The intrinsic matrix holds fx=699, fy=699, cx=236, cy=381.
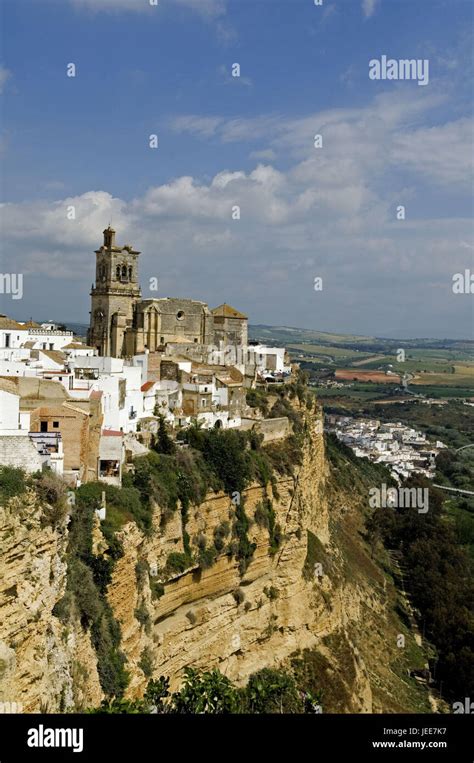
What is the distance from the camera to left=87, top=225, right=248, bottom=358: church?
38062 millimetres

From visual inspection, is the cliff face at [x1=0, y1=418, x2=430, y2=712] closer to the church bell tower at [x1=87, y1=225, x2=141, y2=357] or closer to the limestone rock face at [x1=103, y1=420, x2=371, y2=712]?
the limestone rock face at [x1=103, y1=420, x2=371, y2=712]

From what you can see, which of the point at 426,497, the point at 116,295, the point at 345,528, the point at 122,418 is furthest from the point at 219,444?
the point at 426,497

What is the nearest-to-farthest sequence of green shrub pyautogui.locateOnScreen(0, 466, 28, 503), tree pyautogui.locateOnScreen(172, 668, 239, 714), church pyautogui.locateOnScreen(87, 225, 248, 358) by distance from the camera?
green shrub pyautogui.locateOnScreen(0, 466, 28, 503) < tree pyautogui.locateOnScreen(172, 668, 239, 714) < church pyautogui.locateOnScreen(87, 225, 248, 358)

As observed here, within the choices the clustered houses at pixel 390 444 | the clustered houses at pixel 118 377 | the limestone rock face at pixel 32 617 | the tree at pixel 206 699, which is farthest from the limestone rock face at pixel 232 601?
the clustered houses at pixel 390 444

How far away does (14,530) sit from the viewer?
11.2 m

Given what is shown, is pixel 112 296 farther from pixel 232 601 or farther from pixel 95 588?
pixel 95 588

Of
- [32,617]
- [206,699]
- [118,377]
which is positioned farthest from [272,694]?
[32,617]

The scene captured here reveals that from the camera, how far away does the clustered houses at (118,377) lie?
55.9ft

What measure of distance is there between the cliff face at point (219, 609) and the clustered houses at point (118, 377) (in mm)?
2322

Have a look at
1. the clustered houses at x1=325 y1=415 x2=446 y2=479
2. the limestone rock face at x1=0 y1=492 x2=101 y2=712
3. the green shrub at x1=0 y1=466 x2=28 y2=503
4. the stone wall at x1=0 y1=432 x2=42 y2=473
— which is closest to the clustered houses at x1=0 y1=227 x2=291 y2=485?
the stone wall at x1=0 y1=432 x2=42 y2=473

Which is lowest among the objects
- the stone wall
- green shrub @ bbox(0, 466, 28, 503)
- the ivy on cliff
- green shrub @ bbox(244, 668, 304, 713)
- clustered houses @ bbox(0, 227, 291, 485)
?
green shrub @ bbox(244, 668, 304, 713)

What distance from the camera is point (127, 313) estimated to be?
128 ft

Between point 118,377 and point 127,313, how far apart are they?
15.4m
